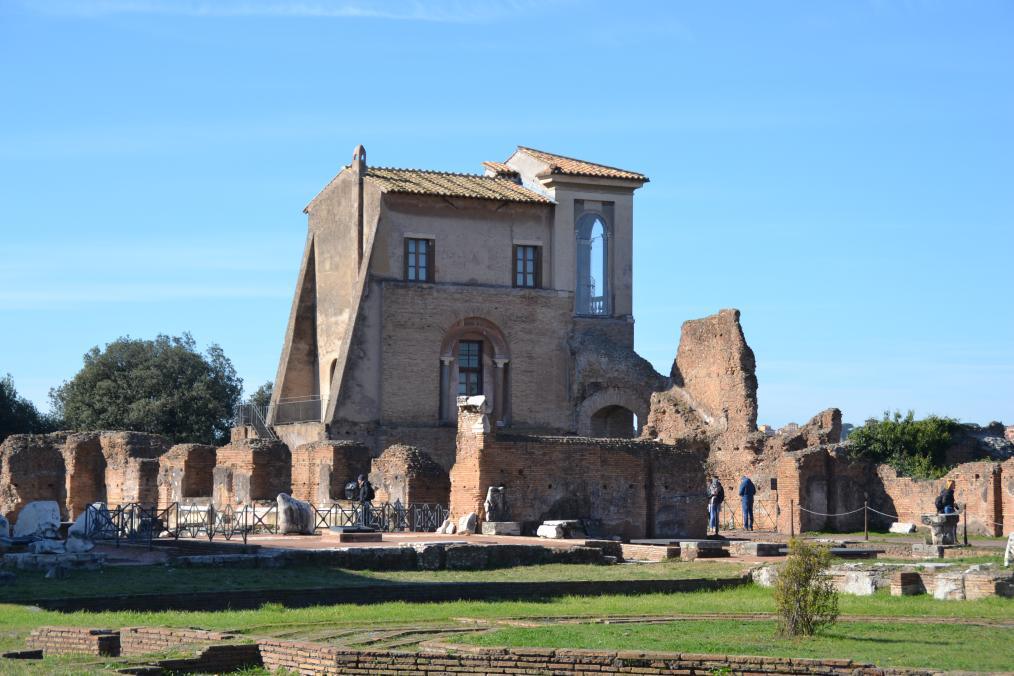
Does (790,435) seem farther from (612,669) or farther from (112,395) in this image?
(112,395)

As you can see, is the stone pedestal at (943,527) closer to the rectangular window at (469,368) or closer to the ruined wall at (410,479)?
the ruined wall at (410,479)

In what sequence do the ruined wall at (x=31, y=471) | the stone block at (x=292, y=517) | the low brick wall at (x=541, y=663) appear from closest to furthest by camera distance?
the low brick wall at (x=541, y=663), the stone block at (x=292, y=517), the ruined wall at (x=31, y=471)

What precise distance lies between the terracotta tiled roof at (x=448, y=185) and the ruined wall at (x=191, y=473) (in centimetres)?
811

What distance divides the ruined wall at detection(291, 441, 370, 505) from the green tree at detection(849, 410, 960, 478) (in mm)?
10493

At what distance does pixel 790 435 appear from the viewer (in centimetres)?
3262

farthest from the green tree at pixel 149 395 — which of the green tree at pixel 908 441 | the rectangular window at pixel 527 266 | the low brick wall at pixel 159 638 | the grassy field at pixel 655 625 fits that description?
the low brick wall at pixel 159 638

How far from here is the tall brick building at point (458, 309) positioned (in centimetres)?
3803

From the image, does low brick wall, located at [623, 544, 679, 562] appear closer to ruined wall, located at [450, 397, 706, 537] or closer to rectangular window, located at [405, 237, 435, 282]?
ruined wall, located at [450, 397, 706, 537]

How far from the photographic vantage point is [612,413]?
40.2 metres

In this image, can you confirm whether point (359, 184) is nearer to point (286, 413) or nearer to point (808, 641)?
point (286, 413)

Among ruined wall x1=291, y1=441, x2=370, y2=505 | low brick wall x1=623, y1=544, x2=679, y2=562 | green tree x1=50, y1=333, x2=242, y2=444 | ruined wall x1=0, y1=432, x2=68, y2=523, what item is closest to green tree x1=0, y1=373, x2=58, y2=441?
green tree x1=50, y1=333, x2=242, y2=444

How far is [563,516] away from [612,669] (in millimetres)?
16735

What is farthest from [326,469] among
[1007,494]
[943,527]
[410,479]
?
[1007,494]

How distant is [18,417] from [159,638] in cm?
4123
